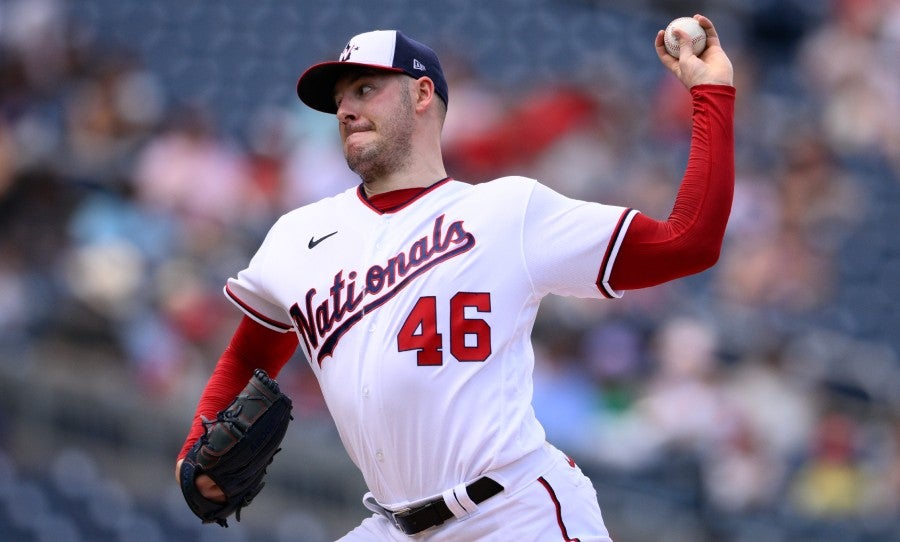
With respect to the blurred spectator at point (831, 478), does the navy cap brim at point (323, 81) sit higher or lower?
higher

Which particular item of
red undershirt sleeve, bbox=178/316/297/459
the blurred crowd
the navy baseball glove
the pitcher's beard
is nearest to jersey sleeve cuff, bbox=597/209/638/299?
the pitcher's beard

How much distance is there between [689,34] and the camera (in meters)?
3.04

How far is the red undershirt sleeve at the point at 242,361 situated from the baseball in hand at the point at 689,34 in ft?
3.84

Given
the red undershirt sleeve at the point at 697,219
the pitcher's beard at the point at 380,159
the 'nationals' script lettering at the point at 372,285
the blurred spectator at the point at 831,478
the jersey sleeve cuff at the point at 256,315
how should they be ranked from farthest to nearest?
the blurred spectator at the point at 831,478
the jersey sleeve cuff at the point at 256,315
the pitcher's beard at the point at 380,159
the 'nationals' script lettering at the point at 372,285
the red undershirt sleeve at the point at 697,219

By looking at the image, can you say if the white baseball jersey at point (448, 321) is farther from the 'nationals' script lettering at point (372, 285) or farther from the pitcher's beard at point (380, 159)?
the pitcher's beard at point (380, 159)

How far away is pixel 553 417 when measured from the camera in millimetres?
6621

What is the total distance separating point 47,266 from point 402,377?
17.2ft

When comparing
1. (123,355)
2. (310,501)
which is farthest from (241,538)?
(123,355)

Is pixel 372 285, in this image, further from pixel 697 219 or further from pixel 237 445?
pixel 697 219

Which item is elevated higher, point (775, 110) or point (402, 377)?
point (775, 110)

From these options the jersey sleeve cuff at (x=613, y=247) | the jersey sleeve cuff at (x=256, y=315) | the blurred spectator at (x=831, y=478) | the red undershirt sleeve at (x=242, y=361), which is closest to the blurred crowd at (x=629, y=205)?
the blurred spectator at (x=831, y=478)

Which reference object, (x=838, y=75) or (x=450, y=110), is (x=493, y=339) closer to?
(x=450, y=110)

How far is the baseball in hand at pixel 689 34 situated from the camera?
304cm

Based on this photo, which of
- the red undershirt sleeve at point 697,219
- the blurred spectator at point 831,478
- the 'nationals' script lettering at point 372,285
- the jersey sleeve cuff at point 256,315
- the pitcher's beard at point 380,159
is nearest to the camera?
the red undershirt sleeve at point 697,219
